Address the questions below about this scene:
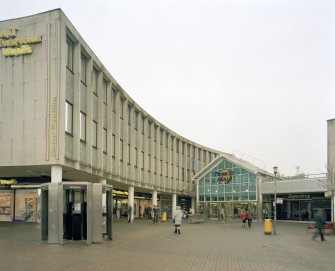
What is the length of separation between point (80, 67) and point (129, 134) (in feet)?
47.4

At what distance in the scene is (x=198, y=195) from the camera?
59938mm

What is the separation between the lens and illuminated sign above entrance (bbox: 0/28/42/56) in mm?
23844

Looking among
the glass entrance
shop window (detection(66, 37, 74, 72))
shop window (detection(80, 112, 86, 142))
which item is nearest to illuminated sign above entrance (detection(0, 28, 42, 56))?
shop window (detection(66, 37, 74, 72))

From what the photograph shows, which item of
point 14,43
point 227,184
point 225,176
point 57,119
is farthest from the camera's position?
point 225,176

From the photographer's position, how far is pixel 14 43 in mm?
24234

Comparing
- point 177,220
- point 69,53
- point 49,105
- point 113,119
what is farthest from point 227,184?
point 49,105

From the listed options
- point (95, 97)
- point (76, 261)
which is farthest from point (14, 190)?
point (76, 261)

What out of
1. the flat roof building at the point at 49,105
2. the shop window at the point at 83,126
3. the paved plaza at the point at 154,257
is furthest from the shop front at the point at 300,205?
the paved plaza at the point at 154,257

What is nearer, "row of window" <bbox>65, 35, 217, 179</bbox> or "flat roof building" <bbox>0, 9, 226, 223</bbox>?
"flat roof building" <bbox>0, 9, 226, 223</bbox>

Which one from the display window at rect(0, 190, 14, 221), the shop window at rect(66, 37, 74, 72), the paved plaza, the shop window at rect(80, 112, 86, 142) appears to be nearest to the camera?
the paved plaza

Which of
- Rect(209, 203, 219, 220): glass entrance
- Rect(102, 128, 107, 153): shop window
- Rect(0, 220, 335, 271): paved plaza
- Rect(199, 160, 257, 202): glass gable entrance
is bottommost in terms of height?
Rect(209, 203, 219, 220): glass entrance

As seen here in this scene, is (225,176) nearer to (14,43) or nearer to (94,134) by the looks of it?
(94,134)

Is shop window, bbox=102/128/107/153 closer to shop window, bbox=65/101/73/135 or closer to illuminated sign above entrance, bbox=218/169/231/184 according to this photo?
shop window, bbox=65/101/73/135

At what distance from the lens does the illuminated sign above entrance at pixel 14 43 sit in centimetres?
2384
